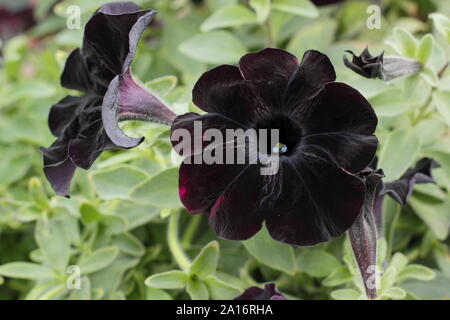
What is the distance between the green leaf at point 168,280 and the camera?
0.74 meters

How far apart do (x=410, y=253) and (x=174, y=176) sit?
0.42 metres

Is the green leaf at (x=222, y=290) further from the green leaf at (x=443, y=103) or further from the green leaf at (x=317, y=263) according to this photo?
the green leaf at (x=443, y=103)

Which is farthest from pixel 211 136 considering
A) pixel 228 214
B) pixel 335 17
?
pixel 335 17

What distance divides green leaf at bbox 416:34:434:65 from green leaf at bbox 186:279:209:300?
15.5 inches

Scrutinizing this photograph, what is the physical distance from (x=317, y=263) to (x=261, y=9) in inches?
16.9

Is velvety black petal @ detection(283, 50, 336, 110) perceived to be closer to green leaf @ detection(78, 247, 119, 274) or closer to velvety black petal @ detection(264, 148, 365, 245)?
velvety black petal @ detection(264, 148, 365, 245)

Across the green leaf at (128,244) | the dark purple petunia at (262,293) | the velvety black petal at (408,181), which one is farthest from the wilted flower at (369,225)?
the green leaf at (128,244)

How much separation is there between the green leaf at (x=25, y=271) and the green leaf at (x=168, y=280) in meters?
0.20

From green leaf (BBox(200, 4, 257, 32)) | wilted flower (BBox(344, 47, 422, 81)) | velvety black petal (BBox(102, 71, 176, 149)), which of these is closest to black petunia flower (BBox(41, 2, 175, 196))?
velvety black petal (BBox(102, 71, 176, 149))

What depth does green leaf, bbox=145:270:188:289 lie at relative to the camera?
74 centimetres

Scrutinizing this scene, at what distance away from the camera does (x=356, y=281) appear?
742 mm

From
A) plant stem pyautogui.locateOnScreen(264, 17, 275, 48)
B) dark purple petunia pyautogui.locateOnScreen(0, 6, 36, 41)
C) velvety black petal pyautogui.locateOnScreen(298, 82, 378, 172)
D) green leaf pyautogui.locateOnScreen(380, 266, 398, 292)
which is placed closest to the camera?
velvety black petal pyautogui.locateOnScreen(298, 82, 378, 172)
